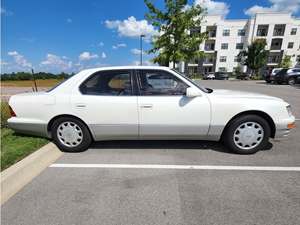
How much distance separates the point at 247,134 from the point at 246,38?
189 feet

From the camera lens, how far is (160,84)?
3.30 m

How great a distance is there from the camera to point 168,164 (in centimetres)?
307

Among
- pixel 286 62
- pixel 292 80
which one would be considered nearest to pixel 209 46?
pixel 286 62

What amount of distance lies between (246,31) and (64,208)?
60.9 meters

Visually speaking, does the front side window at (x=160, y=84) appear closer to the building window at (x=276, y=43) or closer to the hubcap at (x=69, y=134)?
the hubcap at (x=69, y=134)

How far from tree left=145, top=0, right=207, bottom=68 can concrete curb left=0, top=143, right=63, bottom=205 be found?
9.02m

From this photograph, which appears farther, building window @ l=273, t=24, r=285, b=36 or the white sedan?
building window @ l=273, t=24, r=285, b=36

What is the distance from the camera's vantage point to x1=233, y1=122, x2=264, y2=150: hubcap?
130 inches

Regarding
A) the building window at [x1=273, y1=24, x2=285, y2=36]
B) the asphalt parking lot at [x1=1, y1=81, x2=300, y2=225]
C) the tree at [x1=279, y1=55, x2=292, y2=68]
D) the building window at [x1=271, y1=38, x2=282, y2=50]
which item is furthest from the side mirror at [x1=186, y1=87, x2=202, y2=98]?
the building window at [x1=273, y1=24, x2=285, y2=36]

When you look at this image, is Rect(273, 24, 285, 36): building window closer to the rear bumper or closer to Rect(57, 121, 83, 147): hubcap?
Rect(57, 121, 83, 147): hubcap

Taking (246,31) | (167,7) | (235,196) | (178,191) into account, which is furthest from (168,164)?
(246,31)

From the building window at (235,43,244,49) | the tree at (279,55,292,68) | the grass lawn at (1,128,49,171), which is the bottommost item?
the grass lawn at (1,128,49,171)

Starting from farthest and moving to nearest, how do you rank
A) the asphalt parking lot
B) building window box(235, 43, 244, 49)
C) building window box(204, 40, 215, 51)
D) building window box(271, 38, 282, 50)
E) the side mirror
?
1. building window box(204, 40, 215, 51)
2. building window box(235, 43, 244, 49)
3. building window box(271, 38, 282, 50)
4. the side mirror
5. the asphalt parking lot

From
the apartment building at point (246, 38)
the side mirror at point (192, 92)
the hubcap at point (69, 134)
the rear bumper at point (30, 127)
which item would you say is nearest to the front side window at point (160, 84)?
the side mirror at point (192, 92)
